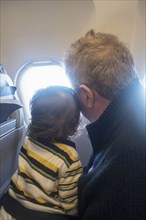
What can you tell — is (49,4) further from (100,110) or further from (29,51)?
(100,110)

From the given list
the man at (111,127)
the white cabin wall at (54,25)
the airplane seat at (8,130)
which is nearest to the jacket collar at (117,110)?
the man at (111,127)

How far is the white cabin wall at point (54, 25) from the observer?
4.99 feet

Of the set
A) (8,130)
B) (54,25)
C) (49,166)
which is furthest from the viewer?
(54,25)

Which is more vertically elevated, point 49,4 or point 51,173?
point 49,4

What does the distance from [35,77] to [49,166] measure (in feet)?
2.81

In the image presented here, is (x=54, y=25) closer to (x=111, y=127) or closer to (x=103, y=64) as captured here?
(x=103, y=64)

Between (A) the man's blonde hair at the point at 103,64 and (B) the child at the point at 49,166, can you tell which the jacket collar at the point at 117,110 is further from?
(B) the child at the point at 49,166

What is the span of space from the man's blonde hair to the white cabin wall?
67 cm

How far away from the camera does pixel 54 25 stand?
5.13ft

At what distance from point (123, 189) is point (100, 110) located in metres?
0.33

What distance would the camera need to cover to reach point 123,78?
2.88 ft

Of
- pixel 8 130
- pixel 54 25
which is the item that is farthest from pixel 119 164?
pixel 54 25

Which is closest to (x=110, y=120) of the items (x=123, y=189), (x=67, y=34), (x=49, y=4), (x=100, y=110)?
(x=100, y=110)

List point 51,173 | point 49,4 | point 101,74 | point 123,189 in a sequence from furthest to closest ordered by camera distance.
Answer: point 49,4, point 51,173, point 101,74, point 123,189
